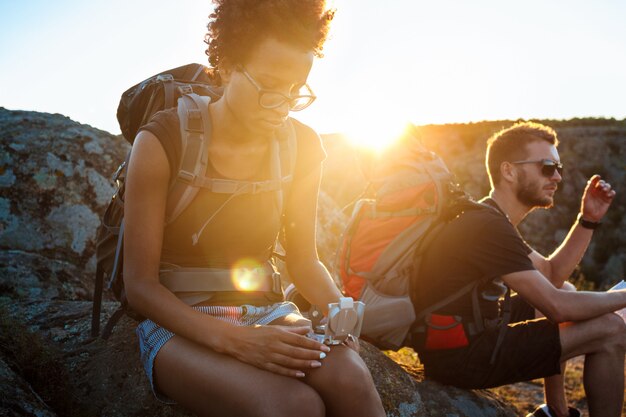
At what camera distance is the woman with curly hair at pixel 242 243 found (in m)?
1.80

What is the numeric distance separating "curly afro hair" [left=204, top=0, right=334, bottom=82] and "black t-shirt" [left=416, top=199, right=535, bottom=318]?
1985 millimetres

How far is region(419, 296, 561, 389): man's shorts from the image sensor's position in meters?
3.37

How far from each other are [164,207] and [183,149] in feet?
0.90

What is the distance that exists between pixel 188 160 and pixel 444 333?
2398 mm

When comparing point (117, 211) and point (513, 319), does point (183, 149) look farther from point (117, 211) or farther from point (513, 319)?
point (513, 319)

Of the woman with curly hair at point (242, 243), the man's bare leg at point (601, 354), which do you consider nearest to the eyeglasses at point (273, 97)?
the woman with curly hair at point (242, 243)

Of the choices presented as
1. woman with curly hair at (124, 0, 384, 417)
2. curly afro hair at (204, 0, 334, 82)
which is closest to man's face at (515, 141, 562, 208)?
woman with curly hair at (124, 0, 384, 417)

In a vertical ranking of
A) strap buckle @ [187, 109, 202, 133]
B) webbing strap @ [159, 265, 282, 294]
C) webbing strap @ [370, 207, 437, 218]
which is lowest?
webbing strap @ [159, 265, 282, 294]

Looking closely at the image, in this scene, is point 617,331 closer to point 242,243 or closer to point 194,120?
point 242,243

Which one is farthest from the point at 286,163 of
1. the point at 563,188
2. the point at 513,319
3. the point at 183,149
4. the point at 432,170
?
the point at 563,188

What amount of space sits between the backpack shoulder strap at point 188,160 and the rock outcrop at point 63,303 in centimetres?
101

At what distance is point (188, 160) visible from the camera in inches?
81.9

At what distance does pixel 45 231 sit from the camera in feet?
12.8

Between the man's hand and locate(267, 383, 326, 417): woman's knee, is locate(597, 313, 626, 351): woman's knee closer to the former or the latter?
the man's hand
